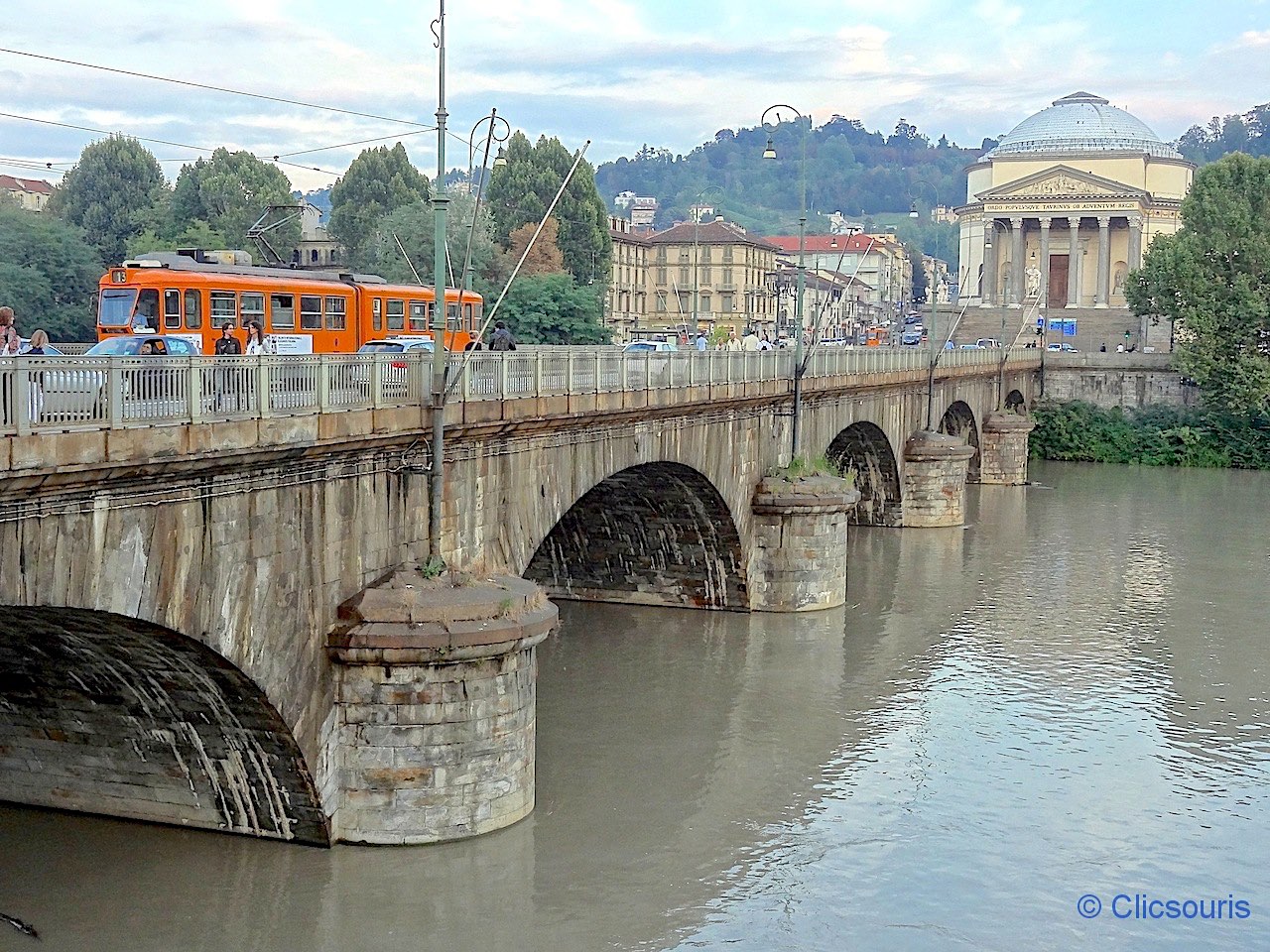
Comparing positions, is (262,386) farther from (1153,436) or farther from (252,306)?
(1153,436)

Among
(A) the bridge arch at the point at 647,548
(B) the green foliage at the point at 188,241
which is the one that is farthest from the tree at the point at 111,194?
(A) the bridge arch at the point at 647,548

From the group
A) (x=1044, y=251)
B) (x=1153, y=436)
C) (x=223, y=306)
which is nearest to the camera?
(x=223, y=306)

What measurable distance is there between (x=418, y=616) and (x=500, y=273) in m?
63.4

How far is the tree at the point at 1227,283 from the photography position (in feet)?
230

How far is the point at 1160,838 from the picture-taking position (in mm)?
20234

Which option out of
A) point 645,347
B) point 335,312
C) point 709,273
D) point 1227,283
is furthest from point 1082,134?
point 335,312

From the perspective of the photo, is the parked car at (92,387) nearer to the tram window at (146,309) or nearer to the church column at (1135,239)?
the tram window at (146,309)

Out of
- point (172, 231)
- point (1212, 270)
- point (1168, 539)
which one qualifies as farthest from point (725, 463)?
point (172, 231)

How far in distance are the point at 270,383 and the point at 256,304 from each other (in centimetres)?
1074

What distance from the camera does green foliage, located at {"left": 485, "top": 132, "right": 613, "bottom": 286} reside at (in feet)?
276

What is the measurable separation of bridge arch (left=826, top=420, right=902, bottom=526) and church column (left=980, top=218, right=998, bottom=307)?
7195cm

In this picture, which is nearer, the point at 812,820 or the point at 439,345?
the point at 439,345

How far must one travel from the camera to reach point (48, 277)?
6512 centimetres

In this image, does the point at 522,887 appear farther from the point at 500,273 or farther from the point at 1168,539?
the point at 500,273
